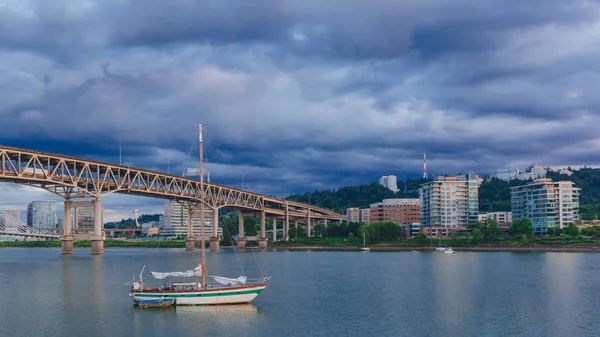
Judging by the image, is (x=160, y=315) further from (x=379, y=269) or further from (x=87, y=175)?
(x=87, y=175)

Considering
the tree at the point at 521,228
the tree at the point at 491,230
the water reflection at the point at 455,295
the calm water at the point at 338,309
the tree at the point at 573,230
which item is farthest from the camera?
the tree at the point at 491,230

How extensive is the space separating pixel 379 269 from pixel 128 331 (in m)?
63.0

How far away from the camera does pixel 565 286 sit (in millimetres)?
74625

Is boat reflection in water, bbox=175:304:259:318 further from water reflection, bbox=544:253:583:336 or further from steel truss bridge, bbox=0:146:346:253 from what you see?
steel truss bridge, bbox=0:146:346:253

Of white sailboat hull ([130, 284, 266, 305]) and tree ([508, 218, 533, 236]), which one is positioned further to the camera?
tree ([508, 218, 533, 236])

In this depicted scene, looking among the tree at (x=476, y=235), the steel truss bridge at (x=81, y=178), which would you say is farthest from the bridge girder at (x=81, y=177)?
the tree at (x=476, y=235)

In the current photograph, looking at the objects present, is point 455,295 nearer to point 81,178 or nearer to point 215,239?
point 81,178

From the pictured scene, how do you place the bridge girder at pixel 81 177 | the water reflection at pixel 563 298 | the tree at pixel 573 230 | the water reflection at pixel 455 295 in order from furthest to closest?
the tree at pixel 573 230 < the bridge girder at pixel 81 177 < the water reflection at pixel 455 295 < the water reflection at pixel 563 298

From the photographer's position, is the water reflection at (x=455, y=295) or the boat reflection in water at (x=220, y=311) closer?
the water reflection at (x=455, y=295)

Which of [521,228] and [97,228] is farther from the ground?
[97,228]

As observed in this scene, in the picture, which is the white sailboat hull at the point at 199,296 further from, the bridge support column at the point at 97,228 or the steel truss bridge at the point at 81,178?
the bridge support column at the point at 97,228

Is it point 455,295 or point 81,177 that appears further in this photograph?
point 81,177

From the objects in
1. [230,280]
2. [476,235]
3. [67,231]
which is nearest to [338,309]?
[230,280]

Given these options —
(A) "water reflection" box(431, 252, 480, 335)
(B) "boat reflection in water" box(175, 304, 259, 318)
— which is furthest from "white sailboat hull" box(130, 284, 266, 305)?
(A) "water reflection" box(431, 252, 480, 335)
